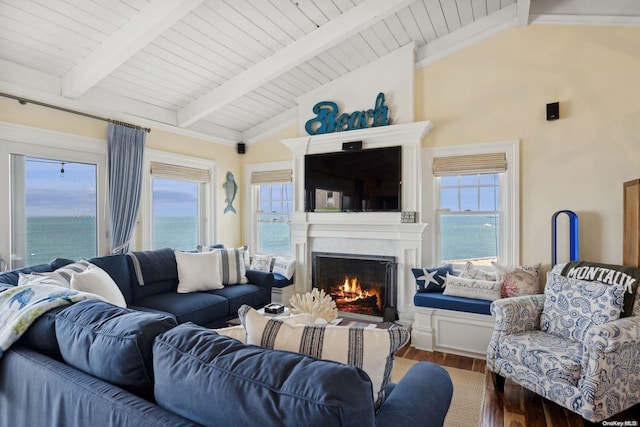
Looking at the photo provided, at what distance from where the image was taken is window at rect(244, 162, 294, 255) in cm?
492

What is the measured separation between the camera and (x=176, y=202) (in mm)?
4465

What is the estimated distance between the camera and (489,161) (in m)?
3.53

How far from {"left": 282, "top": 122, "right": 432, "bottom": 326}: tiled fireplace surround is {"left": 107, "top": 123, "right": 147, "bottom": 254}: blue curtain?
5.59ft

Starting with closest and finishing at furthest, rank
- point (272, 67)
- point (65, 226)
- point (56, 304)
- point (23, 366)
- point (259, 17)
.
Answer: point (23, 366) → point (56, 304) → point (259, 17) → point (65, 226) → point (272, 67)

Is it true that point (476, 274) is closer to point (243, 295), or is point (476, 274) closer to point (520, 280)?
point (520, 280)

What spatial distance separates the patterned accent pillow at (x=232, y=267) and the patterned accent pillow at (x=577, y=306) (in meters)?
2.81

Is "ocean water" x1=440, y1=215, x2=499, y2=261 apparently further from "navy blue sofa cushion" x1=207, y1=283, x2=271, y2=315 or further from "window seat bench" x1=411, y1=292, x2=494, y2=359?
"navy blue sofa cushion" x1=207, y1=283, x2=271, y2=315

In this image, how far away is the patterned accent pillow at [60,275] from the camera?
2.13 m

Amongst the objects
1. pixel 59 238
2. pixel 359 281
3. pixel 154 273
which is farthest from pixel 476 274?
pixel 59 238

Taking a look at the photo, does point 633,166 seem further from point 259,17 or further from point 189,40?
point 189,40

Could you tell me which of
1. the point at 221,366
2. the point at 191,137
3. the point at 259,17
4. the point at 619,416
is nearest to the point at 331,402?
the point at 221,366

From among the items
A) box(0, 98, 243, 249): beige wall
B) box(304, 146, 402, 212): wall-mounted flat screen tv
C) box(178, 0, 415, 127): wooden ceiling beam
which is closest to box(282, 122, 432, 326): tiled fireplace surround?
box(304, 146, 402, 212): wall-mounted flat screen tv

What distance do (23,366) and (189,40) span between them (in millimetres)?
2747

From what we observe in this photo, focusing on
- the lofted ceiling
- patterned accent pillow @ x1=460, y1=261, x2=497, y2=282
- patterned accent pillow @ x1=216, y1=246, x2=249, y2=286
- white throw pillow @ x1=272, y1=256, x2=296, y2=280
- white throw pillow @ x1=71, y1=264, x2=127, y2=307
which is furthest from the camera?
white throw pillow @ x1=272, y1=256, x2=296, y2=280
